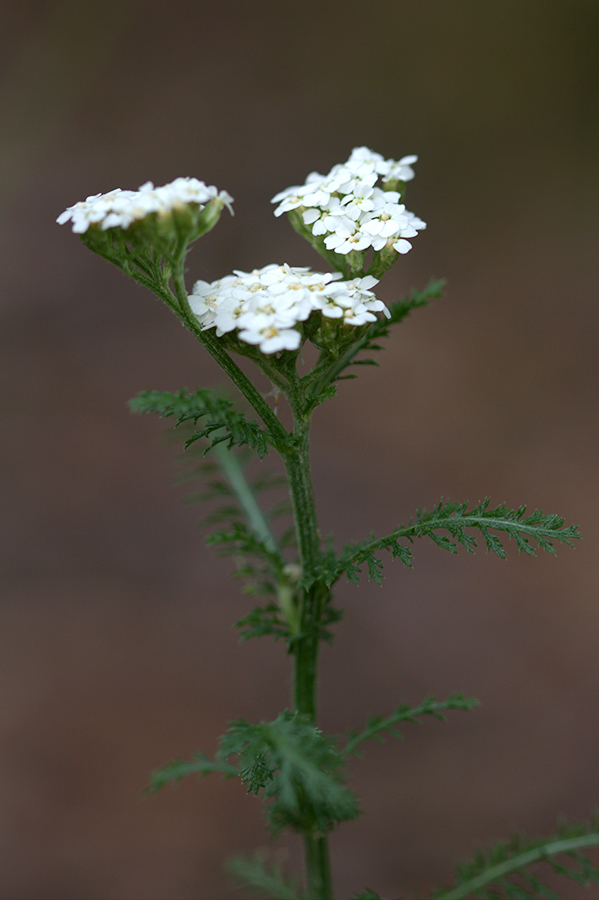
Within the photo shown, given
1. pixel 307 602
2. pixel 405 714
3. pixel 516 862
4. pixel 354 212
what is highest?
pixel 354 212

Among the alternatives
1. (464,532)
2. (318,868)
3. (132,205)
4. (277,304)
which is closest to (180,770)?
(318,868)

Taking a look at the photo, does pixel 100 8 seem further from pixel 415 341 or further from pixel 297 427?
pixel 297 427

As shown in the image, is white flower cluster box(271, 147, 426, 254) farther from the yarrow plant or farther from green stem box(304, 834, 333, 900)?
green stem box(304, 834, 333, 900)

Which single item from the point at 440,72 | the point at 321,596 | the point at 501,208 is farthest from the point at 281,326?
the point at 440,72

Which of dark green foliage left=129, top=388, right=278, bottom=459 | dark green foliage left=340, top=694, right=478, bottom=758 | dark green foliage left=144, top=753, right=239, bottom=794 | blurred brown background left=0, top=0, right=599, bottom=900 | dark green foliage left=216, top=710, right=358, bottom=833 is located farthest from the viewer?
blurred brown background left=0, top=0, right=599, bottom=900

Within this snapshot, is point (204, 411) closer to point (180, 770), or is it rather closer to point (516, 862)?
point (180, 770)

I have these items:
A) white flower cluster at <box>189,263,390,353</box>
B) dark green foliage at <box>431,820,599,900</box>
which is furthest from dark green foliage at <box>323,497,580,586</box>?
dark green foliage at <box>431,820,599,900</box>

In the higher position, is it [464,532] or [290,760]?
[464,532]
